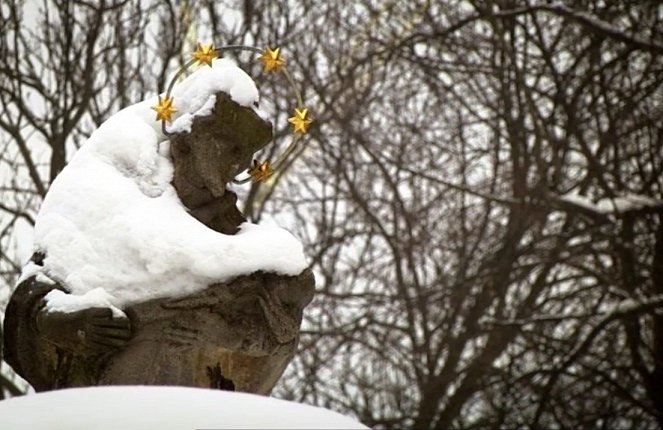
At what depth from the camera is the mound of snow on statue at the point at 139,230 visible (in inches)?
152

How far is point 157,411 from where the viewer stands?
2795 millimetres

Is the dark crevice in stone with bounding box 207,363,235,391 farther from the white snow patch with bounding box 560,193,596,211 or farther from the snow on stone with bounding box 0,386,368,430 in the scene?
the white snow patch with bounding box 560,193,596,211

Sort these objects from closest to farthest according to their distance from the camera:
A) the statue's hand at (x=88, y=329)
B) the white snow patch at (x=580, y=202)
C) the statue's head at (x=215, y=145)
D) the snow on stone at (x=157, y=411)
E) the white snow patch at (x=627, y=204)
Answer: the snow on stone at (x=157, y=411)
the statue's hand at (x=88, y=329)
the statue's head at (x=215, y=145)
the white snow patch at (x=627, y=204)
the white snow patch at (x=580, y=202)

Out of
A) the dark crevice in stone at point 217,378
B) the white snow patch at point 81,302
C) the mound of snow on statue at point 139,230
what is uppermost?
the mound of snow on statue at point 139,230

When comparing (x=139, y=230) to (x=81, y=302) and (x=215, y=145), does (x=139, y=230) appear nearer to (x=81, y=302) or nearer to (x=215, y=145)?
(x=81, y=302)

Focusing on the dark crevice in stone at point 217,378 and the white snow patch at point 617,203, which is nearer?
the dark crevice in stone at point 217,378

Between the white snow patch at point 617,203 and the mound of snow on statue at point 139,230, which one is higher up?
the white snow patch at point 617,203

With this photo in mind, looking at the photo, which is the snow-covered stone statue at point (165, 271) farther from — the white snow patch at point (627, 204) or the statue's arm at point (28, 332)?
the white snow patch at point (627, 204)

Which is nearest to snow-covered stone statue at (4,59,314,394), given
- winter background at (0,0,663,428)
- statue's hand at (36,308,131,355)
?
statue's hand at (36,308,131,355)

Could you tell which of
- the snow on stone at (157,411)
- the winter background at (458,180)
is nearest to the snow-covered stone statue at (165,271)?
the snow on stone at (157,411)

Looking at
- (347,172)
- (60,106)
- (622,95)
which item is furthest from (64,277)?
(347,172)

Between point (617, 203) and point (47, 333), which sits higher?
point (617, 203)

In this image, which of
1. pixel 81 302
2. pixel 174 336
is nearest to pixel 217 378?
pixel 174 336

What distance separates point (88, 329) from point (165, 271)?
35 cm
